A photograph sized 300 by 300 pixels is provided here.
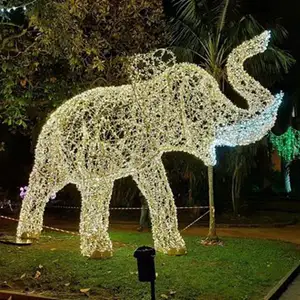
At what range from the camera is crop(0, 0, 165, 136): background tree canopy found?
10.6 m

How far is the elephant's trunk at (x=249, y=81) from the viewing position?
30.5ft

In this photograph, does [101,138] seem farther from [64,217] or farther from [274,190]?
[274,190]

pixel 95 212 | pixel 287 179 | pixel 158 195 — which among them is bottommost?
pixel 95 212

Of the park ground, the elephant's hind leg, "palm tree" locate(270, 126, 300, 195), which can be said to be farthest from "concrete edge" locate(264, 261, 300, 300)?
"palm tree" locate(270, 126, 300, 195)

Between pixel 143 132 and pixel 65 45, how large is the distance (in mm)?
2322

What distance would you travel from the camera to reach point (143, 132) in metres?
9.91

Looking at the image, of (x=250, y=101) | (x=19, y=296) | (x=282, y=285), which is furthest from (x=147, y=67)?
(x=19, y=296)

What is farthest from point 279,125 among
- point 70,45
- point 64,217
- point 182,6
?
point 70,45

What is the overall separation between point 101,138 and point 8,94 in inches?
102

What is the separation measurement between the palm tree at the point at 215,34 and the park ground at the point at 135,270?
1.61m

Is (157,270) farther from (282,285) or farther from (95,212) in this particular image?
(282,285)

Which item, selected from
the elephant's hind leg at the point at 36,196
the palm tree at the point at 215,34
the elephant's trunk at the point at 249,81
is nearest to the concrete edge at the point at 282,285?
the elephant's trunk at the point at 249,81

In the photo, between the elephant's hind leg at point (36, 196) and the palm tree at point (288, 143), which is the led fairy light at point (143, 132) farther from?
the palm tree at point (288, 143)

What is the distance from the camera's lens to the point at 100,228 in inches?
389
